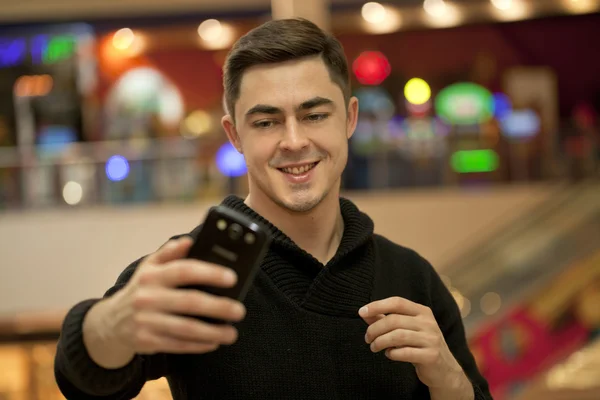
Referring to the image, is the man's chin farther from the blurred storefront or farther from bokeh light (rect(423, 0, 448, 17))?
bokeh light (rect(423, 0, 448, 17))

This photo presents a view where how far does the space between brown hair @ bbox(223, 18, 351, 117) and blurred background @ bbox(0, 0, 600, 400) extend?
93.2 inches

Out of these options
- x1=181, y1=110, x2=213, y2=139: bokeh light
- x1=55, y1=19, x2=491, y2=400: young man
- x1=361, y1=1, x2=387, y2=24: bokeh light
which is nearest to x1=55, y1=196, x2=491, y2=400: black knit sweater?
x1=55, y1=19, x2=491, y2=400: young man

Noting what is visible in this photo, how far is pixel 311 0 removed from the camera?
4082 mm

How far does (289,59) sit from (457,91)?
10627 millimetres

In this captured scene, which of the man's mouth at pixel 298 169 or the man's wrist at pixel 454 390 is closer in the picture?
the man's wrist at pixel 454 390

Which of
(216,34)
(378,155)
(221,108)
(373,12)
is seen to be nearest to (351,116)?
(378,155)

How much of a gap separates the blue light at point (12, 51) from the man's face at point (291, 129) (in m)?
10.3

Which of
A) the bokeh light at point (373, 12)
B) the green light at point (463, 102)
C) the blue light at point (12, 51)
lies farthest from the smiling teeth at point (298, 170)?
the green light at point (463, 102)

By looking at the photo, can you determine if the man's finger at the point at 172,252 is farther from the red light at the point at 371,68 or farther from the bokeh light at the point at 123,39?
the red light at the point at 371,68

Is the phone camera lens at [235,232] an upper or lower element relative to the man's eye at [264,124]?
lower

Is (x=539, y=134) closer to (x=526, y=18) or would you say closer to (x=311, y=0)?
(x=526, y=18)

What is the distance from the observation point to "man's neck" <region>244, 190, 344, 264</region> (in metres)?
1.69

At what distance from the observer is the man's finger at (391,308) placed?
1.37 meters

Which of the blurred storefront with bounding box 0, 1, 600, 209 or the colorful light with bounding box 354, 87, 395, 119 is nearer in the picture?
the blurred storefront with bounding box 0, 1, 600, 209
